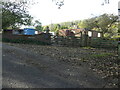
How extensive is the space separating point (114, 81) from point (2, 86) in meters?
2.58

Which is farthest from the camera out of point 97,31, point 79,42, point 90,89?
point 97,31

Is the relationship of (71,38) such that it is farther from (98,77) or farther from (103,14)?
(103,14)

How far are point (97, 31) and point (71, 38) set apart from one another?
19946 mm

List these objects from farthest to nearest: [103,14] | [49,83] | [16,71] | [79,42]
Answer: [103,14] < [79,42] < [16,71] < [49,83]

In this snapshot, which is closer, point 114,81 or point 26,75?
point 114,81

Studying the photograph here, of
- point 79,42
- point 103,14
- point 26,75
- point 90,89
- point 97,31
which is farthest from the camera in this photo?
point 97,31

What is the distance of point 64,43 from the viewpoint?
14.3 metres

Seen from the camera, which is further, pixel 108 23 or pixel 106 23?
pixel 108 23

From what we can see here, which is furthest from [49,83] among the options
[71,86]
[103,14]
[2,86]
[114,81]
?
[103,14]

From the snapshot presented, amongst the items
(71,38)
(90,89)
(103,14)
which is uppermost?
(103,14)

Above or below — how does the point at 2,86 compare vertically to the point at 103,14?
below

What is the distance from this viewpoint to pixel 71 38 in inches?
555

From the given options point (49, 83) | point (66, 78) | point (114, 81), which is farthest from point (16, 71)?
point (114, 81)

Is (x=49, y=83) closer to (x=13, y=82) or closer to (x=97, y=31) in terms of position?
(x=13, y=82)
